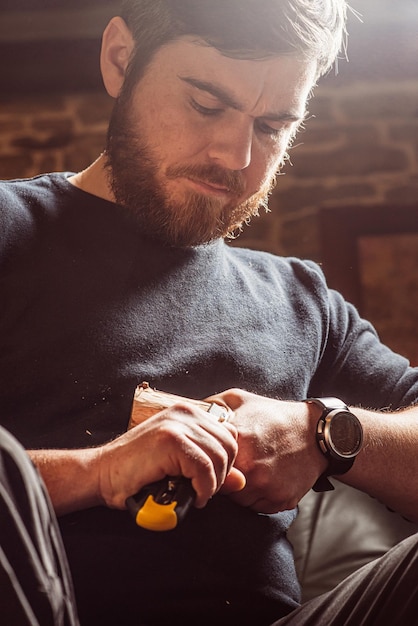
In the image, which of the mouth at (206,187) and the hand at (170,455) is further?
the mouth at (206,187)

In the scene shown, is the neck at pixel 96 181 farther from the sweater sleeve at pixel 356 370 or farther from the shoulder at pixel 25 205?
the sweater sleeve at pixel 356 370

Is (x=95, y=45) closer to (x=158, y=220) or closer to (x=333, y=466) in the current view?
(x=158, y=220)

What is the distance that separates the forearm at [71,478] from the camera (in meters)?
0.92

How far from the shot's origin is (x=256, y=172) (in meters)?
1.31

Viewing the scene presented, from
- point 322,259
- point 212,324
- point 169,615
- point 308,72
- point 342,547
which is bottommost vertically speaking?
point 322,259

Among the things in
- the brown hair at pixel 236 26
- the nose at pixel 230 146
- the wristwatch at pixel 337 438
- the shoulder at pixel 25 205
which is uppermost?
the brown hair at pixel 236 26

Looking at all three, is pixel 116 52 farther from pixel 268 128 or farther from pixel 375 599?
pixel 375 599

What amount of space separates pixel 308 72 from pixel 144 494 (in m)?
0.79

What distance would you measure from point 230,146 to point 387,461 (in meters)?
0.54

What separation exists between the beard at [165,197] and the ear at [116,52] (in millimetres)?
84

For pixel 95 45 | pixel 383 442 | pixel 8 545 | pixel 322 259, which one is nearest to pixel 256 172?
pixel 383 442

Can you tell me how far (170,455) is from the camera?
33.2 inches

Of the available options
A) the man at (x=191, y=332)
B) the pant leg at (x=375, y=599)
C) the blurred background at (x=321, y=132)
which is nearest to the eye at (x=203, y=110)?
the man at (x=191, y=332)

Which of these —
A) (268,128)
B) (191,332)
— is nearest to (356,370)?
(191,332)
